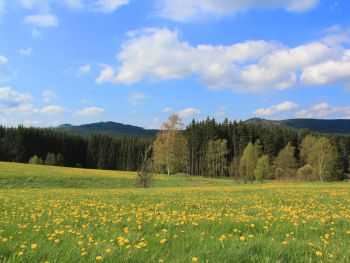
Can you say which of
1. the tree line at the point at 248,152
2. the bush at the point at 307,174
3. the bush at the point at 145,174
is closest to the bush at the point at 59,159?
the tree line at the point at 248,152

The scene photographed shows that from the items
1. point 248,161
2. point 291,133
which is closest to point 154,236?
point 248,161

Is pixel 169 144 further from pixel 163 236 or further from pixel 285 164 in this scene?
pixel 163 236

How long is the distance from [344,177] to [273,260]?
372 feet

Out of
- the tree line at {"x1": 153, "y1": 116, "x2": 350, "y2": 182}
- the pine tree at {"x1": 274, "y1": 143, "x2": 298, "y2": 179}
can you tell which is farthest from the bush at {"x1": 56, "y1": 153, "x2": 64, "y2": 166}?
the pine tree at {"x1": 274, "y1": 143, "x2": 298, "y2": 179}

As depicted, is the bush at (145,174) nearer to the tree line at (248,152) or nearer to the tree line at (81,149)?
the tree line at (248,152)

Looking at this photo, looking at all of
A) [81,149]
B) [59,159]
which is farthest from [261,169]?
[81,149]

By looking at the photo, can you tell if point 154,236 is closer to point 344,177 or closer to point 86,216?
point 86,216

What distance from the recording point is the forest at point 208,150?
302 ft

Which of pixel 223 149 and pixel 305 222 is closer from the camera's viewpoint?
pixel 305 222

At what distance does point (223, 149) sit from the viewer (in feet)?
369

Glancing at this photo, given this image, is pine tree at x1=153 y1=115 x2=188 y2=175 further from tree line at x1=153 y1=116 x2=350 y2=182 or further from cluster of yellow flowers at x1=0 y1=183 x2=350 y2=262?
cluster of yellow flowers at x1=0 y1=183 x2=350 y2=262

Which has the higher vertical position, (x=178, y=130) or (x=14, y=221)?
(x=178, y=130)

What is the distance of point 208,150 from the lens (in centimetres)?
11788

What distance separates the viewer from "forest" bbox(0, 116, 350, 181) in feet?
302
